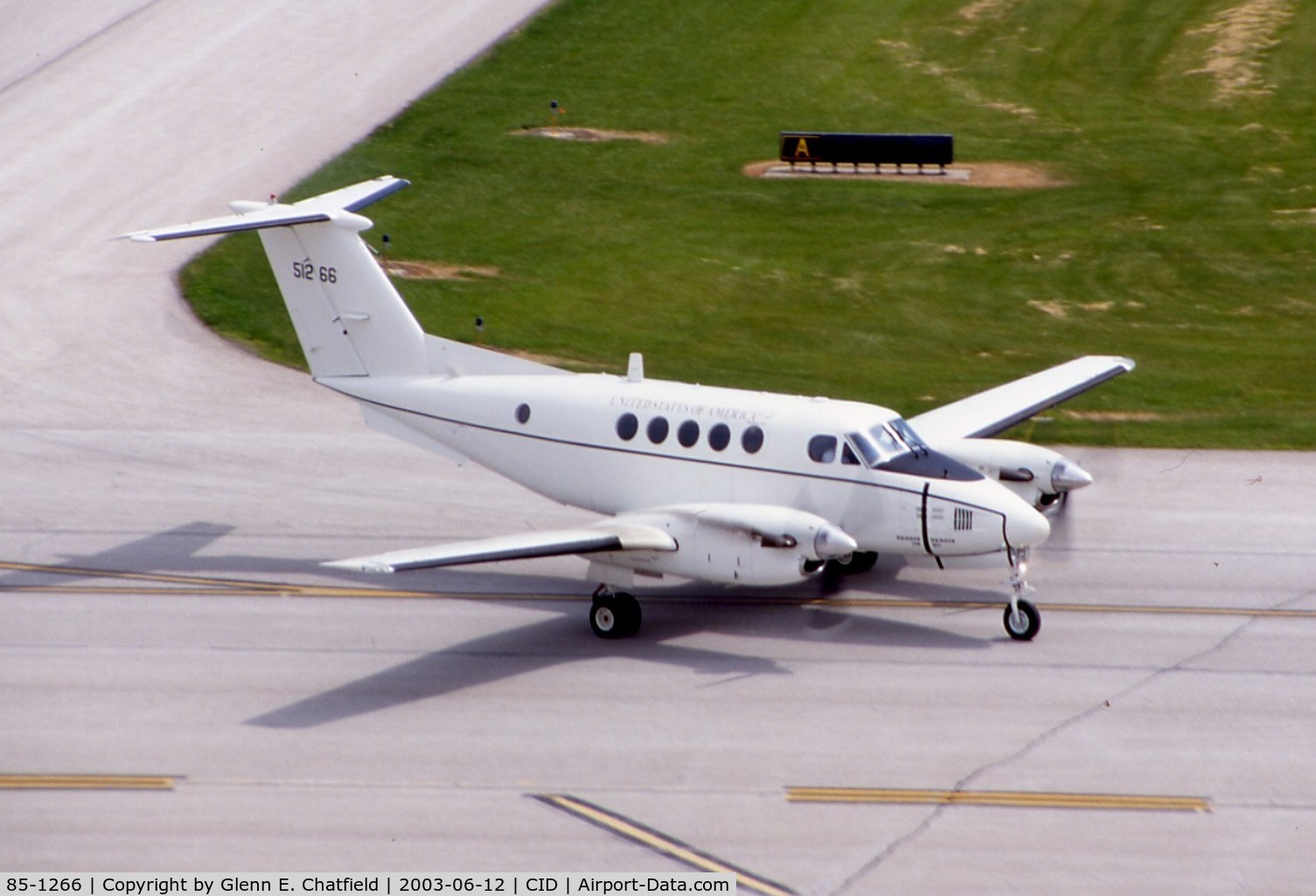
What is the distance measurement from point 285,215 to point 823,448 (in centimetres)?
885

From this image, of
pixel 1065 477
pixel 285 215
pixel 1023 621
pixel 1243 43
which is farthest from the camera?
pixel 1243 43

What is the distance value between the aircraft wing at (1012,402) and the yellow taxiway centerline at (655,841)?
9.27 metres

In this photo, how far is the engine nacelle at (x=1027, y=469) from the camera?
21.3 m

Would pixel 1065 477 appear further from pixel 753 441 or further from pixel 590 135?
pixel 590 135

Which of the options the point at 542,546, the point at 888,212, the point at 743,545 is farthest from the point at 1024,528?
the point at 888,212

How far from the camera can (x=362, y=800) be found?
15461 mm

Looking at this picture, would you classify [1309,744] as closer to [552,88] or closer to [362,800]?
[362,800]

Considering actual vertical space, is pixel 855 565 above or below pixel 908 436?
below

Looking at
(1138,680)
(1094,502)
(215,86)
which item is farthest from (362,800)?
(215,86)

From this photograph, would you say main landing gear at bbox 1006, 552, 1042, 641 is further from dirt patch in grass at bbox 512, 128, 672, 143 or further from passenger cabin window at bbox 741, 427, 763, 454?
dirt patch in grass at bbox 512, 128, 672, 143

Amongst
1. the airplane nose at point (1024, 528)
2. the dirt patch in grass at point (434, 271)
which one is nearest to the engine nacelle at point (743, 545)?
the airplane nose at point (1024, 528)

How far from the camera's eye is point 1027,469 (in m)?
21.3
